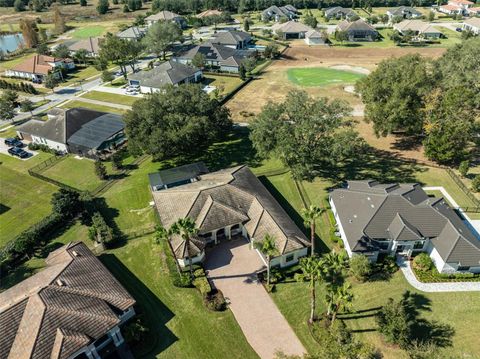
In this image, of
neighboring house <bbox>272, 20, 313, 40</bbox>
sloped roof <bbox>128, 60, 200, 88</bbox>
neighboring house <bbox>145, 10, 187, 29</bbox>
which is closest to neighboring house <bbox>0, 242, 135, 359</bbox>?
sloped roof <bbox>128, 60, 200, 88</bbox>

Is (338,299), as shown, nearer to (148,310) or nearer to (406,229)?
(406,229)

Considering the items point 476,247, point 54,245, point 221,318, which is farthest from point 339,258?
point 54,245

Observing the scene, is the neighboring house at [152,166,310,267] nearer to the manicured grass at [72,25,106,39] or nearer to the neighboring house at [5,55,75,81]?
the neighboring house at [5,55,75,81]

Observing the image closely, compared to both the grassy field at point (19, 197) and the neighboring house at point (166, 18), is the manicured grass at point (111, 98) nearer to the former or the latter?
the grassy field at point (19, 197)

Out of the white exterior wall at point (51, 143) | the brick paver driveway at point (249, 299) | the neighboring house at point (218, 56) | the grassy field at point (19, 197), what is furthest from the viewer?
the neighboring house at point (218, 56)

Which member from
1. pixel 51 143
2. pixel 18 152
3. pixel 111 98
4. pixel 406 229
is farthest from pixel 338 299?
pixel 111 98

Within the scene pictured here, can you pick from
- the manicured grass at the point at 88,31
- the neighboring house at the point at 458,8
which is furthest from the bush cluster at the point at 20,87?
the neighboring house at the point at 458,8
